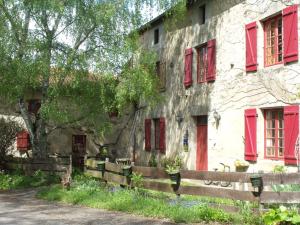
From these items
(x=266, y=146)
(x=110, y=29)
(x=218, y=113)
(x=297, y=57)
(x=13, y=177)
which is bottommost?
(x=13, y=177)

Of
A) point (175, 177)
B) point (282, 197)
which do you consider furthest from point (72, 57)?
point (282, 197)

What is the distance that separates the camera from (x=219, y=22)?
15.6 metres

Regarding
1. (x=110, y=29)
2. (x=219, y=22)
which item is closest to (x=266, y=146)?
(x=219, y=22)

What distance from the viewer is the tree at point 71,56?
14.0 meters

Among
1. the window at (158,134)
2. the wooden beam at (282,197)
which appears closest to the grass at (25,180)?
the window at (158,134)

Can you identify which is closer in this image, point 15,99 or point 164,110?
point 15,99

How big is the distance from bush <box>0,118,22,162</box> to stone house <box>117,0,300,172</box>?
572cm

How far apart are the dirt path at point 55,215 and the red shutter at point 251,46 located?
6.19m

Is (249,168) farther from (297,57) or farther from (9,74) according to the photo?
(9,74)

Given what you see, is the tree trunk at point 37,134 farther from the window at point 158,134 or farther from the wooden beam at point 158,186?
the wooden beam at point 158,186

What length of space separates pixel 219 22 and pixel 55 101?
18.8ft

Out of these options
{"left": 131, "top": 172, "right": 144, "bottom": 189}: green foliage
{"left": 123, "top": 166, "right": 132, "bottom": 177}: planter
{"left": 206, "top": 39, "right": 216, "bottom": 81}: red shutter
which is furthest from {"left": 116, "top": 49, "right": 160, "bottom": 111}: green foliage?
{"left": 131, "top": 172, "right": 144, "bottom": 189}: green foliage

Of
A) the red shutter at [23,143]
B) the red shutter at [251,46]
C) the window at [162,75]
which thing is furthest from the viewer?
the red shutter at [23,143]

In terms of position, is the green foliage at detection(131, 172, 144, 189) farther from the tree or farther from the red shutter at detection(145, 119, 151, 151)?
the red shutter at detection(145, 119, 151, 151)
